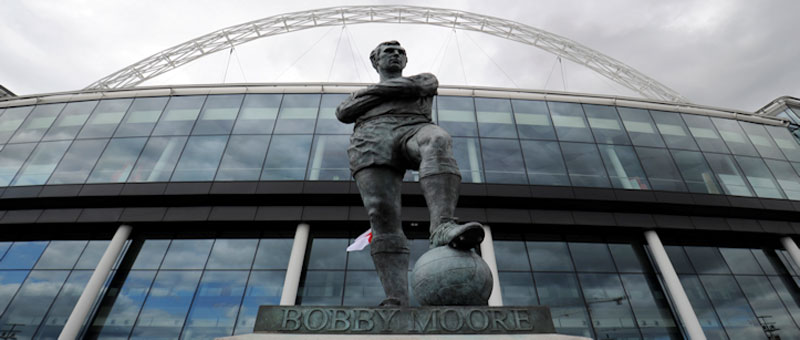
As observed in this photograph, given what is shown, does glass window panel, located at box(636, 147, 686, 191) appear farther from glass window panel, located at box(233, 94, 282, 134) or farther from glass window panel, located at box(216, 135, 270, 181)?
glass window panel, located at box(233, 94, 282, 134)

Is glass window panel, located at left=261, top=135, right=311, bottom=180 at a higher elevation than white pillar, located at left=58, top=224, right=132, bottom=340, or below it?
higher

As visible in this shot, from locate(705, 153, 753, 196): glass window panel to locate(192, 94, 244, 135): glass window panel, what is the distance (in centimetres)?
2253

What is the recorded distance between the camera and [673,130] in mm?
19750

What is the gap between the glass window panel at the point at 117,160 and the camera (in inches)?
646

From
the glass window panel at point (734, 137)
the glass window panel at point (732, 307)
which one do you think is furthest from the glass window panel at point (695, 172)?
the glass window panel at point (732, 307)

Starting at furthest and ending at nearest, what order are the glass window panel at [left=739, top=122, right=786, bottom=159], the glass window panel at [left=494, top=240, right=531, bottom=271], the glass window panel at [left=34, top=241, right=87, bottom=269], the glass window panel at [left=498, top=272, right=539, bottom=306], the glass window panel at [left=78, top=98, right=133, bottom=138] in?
the glass window panel at [left=739, top=122, right=786, bottom=159]
the glass window panel at [left=78, top=98, right=133, bottom=138]
the glass window panel at [left=34, top=241, right=87, bottom=269]
the glass window panel at [left=494, top=240, right=531, bottom=271]
the glass window panel at [left=498, top=272, right=539, bottom=306]

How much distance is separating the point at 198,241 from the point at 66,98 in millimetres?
12379

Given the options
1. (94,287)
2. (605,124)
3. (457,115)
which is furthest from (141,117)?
(605,124)

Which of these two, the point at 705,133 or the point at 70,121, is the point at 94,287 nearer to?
the point at 70,121

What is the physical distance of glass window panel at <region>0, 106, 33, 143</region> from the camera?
→ 19328 mm

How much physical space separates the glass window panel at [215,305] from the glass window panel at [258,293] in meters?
0.24

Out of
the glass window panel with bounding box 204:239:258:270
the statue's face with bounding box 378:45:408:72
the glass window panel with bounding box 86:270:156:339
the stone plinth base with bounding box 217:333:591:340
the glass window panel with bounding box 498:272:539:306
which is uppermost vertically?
the glass window panel with bounding box 204:239:258:270

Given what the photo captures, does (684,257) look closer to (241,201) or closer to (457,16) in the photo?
(241,201)

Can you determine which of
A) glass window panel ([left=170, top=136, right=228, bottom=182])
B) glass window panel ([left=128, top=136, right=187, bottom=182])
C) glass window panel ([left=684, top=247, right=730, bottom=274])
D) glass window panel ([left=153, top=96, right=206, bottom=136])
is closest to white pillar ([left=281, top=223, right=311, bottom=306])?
glass window panel ([left=170, top=136, right=228, bottom=182])
